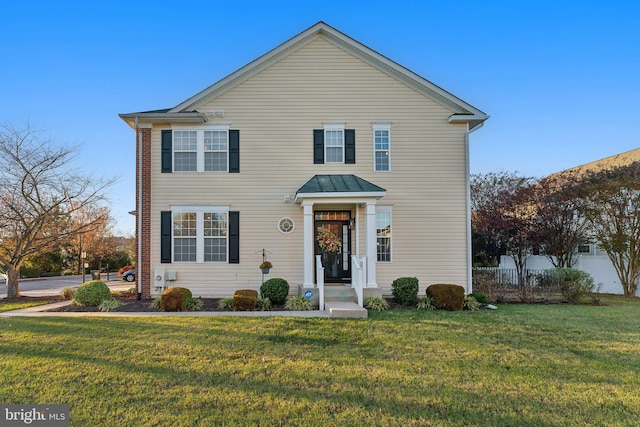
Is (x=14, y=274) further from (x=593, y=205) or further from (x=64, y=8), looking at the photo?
(x=593, y=205)

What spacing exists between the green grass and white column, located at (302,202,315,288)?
2.80 m

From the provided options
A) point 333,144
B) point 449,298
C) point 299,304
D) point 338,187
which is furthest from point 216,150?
point 449,298

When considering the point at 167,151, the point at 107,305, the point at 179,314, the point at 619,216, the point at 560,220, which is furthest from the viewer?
the point at 560,220

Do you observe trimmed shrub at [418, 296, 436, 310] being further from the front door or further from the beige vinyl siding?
the front door

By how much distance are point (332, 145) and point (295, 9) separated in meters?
5.29

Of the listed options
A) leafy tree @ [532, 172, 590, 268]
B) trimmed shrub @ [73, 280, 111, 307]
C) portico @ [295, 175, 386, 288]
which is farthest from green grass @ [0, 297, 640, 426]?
leafy tree @ [532, 172, 590, 268]

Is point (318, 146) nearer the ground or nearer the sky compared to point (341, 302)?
nearer the sky

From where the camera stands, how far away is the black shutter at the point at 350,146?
36.7ft

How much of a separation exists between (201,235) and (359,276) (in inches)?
A: 205

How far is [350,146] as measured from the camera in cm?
1118

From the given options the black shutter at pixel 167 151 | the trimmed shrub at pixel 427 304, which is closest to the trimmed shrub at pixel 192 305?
the black shutter at pixel 167 151

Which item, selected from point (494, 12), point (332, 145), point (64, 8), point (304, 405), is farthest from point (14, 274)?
point (494, 12)

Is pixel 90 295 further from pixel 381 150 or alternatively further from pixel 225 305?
pixel 381 150

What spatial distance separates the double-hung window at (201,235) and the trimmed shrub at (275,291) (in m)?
2.30
